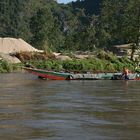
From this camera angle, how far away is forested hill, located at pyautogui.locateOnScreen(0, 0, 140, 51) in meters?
68.0

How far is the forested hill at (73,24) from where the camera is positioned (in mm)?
67981

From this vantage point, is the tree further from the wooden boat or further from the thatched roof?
the wooden boat

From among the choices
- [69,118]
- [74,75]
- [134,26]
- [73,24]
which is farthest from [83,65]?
[73,24]

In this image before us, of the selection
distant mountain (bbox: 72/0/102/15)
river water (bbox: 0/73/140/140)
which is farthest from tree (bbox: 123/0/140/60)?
distant mountain (bbox: 72/0/102/15)

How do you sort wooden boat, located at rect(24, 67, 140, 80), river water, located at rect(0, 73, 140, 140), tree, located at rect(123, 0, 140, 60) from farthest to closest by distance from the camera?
1. tree, located at rect(123, 0, 140, 60)
2. wooden boat, located at rect(24, 67, 140, 80)
3. river water, located at rect(0, 73, 140, 140)

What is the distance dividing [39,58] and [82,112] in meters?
47.1

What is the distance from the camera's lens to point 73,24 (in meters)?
120

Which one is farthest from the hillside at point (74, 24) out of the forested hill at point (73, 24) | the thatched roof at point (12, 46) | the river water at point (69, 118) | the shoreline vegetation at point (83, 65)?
the river water at point (69, 118)

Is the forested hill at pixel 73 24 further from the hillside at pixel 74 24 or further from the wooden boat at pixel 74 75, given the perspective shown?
the wooden boat at pixel 74 75

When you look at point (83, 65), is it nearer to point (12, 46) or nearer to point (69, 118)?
point (12, 46)

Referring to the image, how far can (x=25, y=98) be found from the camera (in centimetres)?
2300

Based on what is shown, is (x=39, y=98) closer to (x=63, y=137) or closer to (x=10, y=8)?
(x=63, y=137)

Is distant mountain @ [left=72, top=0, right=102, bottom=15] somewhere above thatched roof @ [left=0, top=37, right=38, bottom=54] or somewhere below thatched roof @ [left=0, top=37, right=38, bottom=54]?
above

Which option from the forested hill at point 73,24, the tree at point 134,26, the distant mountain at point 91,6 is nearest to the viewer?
the tree at point 134,26
